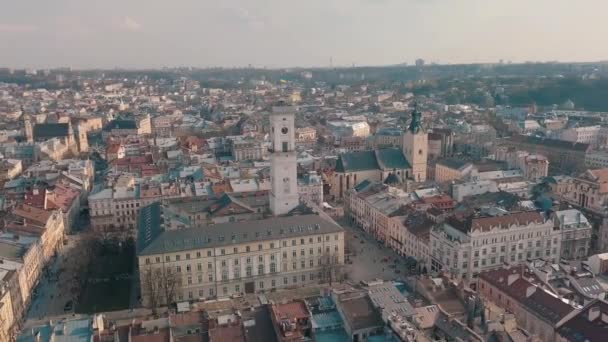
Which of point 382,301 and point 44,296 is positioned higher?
point 382,301

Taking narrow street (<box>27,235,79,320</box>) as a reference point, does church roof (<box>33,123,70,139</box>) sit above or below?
above

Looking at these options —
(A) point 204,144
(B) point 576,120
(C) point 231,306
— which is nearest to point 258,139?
(A) point 204,144

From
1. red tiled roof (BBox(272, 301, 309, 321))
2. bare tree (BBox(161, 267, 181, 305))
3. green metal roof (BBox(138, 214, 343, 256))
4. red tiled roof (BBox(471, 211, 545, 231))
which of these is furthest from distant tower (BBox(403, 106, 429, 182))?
red tiled roof (BBox(272, 301, 309, 321))

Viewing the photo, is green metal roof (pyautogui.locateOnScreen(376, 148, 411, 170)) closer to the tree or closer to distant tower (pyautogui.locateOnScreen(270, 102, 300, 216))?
distant tower (pyautogui.locateOnScreen(270, 102, 300, 216))

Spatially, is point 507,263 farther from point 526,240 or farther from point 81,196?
point 81,196

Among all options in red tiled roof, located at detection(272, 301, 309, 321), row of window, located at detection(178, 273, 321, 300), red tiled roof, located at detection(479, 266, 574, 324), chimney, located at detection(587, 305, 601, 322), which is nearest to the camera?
chimney, located at detection(587, 305, 601, 322)

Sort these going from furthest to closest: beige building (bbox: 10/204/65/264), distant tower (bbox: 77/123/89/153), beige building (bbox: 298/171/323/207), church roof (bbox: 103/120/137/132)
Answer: church roof (bbox: 103/120/137/132) < distant tower (bbox: 77/123/89/153) < beige building (bbox: 298/171/323/207) < beige building (bbox: 10/204/65/264)

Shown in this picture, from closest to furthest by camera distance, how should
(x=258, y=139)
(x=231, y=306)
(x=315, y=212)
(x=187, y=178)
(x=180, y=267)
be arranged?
1. (x=231, y=306)
2. (x=180, y=267)
3. (x=315, y=212)
4. (x=187, y=178)
5. (x=258, y=139)
